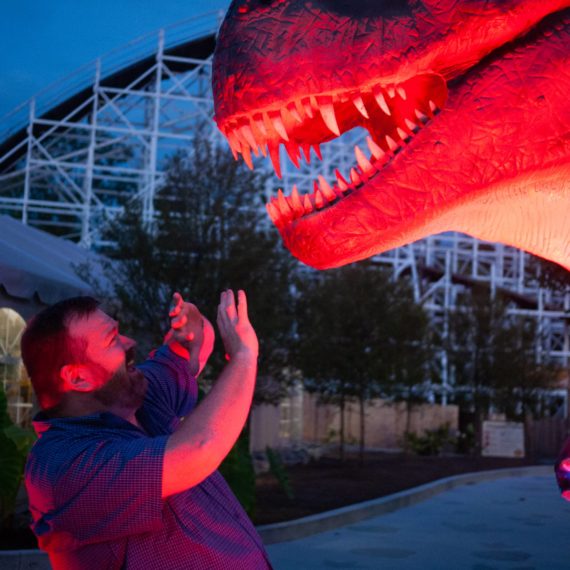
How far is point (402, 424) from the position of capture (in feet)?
97.8

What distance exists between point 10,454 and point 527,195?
232 inches

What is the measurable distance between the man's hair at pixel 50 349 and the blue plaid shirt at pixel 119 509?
7 centimetres

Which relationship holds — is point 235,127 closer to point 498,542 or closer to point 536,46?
point 536,46

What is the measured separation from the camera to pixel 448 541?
31.5ft

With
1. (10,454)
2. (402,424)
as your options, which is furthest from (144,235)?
(402,424)

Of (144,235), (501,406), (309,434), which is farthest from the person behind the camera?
Result: (309,434)

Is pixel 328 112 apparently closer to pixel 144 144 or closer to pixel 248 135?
pixel 248 135

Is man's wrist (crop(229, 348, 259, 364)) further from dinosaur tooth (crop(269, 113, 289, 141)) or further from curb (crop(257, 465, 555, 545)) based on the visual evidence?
curb (crop(257, 465, 555, 545))

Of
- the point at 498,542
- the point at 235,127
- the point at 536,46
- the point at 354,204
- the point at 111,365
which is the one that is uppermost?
the point at 536,46

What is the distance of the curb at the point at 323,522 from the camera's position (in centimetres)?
635

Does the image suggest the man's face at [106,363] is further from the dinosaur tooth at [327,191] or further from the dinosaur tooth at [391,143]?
the dinosaur tooth at [391,143]

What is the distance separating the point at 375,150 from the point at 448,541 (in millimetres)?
8091

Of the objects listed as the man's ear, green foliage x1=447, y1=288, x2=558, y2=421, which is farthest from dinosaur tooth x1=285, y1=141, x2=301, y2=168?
green foliage x1=447, y1=288, x2=558, y2=421

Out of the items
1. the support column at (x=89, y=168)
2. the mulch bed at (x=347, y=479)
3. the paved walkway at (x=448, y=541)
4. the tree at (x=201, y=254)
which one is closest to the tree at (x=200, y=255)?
the tree at (x=201, y=254)
